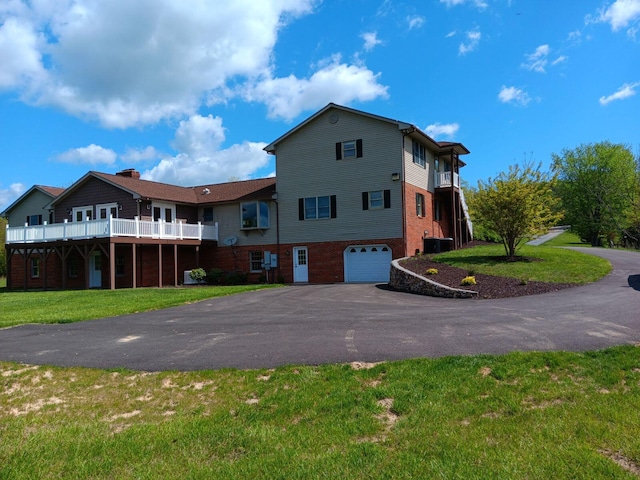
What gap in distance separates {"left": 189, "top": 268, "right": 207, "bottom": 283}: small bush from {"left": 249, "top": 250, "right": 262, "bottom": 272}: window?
277 cm

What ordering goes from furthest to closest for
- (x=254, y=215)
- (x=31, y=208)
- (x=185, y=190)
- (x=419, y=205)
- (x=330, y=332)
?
1. (x=31, y=208)
2. (x=185, y=190)
3. (x=254, y=215)
4. (x=419, y=205)
5. (x=330, y=332)

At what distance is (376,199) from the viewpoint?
2480 cm

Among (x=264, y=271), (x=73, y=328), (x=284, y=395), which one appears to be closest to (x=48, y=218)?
(x=264, y=271)

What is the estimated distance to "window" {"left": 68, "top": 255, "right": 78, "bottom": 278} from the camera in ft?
100

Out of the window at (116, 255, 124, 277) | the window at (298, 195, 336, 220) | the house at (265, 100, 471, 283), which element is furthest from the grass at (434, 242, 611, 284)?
the window at (116, 255, 124, 277)

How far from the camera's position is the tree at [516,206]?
808 inches

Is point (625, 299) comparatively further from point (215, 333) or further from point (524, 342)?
point (215, 333)

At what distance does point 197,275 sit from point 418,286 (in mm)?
14077

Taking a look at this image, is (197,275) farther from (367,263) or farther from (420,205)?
(420,205)

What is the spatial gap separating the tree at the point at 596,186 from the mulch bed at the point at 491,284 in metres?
37.8

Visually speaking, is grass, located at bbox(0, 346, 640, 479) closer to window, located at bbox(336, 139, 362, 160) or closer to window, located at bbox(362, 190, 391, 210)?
window, located at bbox(362, 190, 391, 210)

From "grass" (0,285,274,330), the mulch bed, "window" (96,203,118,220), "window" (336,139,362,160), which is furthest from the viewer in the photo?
"window" (96,203,118,220)

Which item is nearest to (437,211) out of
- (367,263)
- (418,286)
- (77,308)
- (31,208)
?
(367,263)

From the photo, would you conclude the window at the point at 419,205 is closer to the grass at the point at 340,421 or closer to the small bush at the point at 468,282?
the small bush at the point at 468,282
